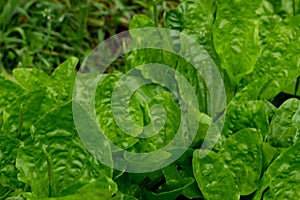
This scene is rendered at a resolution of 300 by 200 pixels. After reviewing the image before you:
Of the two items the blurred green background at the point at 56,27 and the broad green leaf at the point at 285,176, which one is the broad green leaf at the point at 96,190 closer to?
the broad green leaf at the point at 285,176

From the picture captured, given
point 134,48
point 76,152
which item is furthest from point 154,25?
point 76,152

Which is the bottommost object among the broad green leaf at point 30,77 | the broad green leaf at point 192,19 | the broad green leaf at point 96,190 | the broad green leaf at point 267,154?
the broad green leaf at point 267,154

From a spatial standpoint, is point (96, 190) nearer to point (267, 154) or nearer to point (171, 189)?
point (171, 189)

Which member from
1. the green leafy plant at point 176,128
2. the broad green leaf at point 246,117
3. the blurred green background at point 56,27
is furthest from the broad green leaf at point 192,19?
the blurred green background at point 56,27

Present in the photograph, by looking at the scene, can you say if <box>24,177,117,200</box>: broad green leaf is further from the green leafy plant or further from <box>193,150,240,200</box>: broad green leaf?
<box>193,150,240,200</box>: broad green leaf

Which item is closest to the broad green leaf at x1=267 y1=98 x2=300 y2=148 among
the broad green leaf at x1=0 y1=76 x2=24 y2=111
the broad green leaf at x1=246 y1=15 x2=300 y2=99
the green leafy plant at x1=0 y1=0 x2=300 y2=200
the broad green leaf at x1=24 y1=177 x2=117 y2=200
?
the green leafy plant at x1=0 y1=0 x2=300 y2=200

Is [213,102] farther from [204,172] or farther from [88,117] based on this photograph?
[88,117]

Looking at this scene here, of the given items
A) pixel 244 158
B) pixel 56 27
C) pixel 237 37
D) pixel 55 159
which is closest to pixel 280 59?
pixel 237 37

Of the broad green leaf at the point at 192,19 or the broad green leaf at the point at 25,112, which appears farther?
the broad green leaf at the point at 192,19
